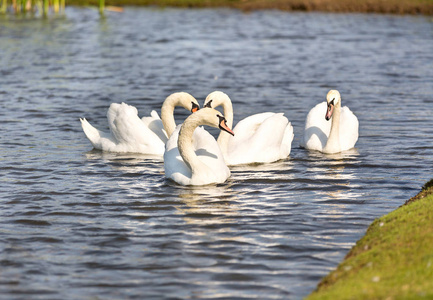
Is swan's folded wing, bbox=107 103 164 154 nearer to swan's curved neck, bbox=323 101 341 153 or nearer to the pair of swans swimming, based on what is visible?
the pair of swans swimming

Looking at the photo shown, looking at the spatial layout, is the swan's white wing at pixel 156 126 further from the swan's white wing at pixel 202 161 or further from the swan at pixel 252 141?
the swan's white wing at pixel 202 161

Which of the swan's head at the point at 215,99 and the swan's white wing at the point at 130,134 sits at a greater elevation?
the swan's head at the point at 215,99

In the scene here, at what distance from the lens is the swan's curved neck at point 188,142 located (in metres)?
11.2

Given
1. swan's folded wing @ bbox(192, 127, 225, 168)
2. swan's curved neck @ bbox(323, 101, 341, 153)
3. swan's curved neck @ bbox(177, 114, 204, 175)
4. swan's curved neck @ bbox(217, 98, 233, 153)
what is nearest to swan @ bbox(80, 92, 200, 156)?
swan's curved neck @ bbox(217, 98, 233, 153)

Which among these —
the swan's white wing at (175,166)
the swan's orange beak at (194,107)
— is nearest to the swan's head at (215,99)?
the swan's orange beak at (194,107)

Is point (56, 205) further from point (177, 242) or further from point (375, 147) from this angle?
point (375, 147)

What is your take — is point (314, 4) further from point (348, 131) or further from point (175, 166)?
point (175, 166)

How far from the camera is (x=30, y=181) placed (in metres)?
11.8

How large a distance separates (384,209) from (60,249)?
436 centimetres

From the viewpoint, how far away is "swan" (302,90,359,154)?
13.7 meters


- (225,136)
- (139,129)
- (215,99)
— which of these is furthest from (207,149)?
(139,129)

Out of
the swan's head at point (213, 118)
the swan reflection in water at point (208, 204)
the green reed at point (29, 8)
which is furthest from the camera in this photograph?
the green reed at point (29, 8)

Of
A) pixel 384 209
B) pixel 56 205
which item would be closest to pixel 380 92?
pixel 384 209

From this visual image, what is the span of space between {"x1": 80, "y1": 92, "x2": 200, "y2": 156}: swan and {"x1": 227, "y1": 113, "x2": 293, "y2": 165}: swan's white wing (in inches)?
42.6
